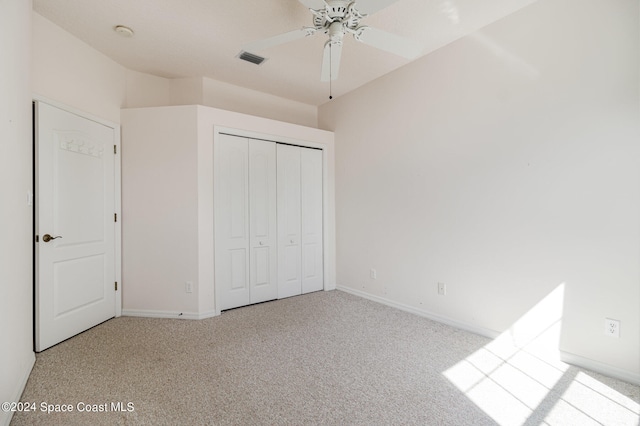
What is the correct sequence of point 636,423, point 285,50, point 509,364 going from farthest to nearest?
point 285,50, point 509,364, point 636,423

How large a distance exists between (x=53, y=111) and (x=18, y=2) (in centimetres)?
91

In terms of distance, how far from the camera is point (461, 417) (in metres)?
1.61

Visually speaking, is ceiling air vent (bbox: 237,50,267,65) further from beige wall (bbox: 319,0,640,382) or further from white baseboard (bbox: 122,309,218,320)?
white baseboard (bbox: 122,309,218,320)

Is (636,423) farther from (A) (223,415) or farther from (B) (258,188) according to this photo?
(B) (258,188)

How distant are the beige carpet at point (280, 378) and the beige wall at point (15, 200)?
27cm

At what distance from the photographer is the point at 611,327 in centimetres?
199

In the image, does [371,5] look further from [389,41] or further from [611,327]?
[611,327]

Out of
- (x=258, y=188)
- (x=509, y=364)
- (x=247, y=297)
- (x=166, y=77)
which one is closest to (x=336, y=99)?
(x=258, y=188)

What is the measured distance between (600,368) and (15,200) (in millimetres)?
4056

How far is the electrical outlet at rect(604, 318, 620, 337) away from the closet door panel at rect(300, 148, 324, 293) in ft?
9.76

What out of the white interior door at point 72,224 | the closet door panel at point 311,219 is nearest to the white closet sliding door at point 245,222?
the closet door panel at point 311,219

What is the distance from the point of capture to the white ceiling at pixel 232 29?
230cm

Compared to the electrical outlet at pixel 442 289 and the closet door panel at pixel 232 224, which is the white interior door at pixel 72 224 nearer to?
the closet door panel at pixel 232 224

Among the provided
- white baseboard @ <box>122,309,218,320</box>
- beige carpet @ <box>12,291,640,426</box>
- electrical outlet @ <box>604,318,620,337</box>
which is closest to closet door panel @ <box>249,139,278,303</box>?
white baseboard @ <box>122,309,218,320</box>
